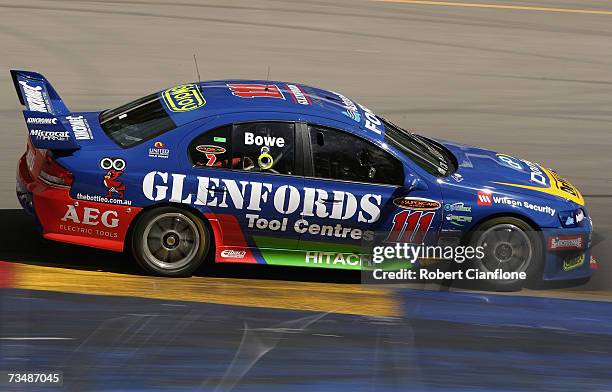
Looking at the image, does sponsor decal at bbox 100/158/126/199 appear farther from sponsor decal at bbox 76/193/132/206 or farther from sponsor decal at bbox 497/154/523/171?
sponsor decal at bbox 497/154/523/171

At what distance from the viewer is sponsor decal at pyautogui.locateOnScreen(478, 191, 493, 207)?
28.0 feet

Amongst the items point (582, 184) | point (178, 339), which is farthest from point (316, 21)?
point (178, 339)

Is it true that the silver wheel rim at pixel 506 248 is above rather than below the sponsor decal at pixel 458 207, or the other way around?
below

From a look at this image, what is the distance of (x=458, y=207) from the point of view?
8516mm

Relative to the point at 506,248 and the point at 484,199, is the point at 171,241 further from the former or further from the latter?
the point at 506,248

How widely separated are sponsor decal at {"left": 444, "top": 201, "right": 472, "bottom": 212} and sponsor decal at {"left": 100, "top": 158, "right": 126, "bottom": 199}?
8.11 feet

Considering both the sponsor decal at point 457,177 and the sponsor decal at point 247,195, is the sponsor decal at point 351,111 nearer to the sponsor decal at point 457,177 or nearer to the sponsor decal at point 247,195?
the sponsor decal at point 247,195

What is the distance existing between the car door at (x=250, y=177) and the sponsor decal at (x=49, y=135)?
937 mm

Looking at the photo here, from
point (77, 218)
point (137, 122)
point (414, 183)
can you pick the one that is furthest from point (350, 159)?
point (77, 218)

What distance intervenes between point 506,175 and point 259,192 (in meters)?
2.11

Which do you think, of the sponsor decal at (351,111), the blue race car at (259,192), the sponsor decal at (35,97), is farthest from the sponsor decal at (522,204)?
the sponsor decal at (35,97)

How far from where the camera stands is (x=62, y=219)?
8.30 m

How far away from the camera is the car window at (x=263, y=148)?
8281 mm

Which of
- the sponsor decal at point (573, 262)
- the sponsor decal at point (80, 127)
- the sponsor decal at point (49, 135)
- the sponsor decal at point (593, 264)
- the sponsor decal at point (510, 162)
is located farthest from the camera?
the sponsor decal at point (510, 162)
